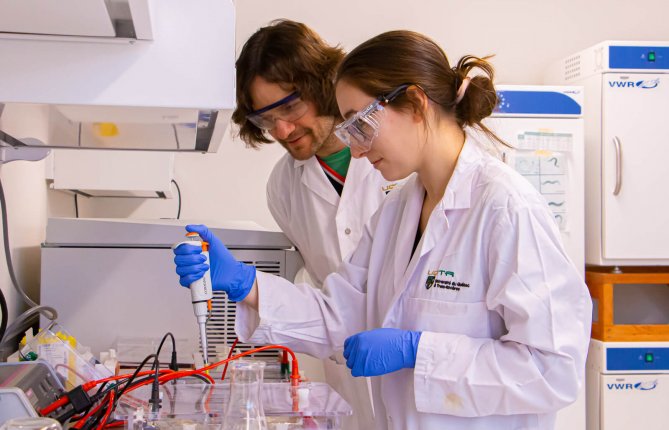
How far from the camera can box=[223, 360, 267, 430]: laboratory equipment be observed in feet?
3.09

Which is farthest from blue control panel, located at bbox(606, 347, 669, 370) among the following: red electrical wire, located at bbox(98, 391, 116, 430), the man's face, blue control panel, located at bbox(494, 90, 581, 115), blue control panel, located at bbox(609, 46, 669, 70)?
red electrical wire, located at bbox(98, 391, 116, 430)

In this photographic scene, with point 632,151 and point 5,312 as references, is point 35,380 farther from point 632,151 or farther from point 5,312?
point 632,151

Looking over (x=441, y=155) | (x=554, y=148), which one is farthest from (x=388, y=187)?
(x=554, y=148)

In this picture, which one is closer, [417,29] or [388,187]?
[388,187]

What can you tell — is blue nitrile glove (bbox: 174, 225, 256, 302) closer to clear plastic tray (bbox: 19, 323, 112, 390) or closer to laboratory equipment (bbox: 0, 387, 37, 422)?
clear plastic tray (bbox: 19, 323, 112, 390)

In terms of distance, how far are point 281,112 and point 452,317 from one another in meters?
0.70

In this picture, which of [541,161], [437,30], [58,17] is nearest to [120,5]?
[58,17]

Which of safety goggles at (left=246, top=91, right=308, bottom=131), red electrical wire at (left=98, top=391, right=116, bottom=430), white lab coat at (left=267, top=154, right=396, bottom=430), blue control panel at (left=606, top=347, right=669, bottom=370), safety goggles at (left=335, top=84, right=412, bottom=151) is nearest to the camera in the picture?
red electrical wire at (left=98, top=391, right=116, bottom=430)

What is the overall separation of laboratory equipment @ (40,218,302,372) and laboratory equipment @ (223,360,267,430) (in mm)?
622

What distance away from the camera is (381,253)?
4.96 feet

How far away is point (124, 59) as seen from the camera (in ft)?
3.12

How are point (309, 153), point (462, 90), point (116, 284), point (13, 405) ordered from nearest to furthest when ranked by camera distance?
1. point (13, 405)
2. point (462, 90)
3. point (116, 284)
4. point (309, 153)

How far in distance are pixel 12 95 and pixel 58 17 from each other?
0.14 meters

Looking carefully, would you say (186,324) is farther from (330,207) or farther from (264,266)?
(330,207)
